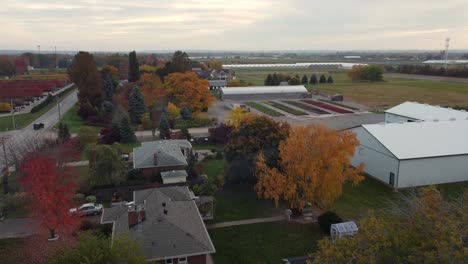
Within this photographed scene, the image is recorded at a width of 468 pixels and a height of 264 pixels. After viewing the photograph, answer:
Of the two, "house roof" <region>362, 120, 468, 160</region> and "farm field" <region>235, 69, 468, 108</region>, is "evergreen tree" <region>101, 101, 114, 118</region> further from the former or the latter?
"farm field" <region>235, 69, 468, 108</region>

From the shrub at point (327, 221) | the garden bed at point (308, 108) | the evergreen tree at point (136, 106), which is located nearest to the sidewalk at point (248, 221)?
the shrub at point (327, 221)

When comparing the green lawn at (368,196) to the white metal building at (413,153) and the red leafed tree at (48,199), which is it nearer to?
the white metal building at (413,153)

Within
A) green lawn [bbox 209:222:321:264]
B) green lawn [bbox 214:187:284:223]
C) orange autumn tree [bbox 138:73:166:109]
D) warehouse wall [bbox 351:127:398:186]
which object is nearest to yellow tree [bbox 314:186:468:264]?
green lawn [bbox 209:222:321:264]

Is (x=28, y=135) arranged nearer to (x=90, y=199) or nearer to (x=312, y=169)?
(x=90, y=199)

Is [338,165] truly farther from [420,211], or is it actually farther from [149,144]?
[149,144]

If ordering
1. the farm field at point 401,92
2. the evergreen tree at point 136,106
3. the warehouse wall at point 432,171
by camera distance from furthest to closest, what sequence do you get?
the farm field at point 401,92
the evergreen tree at point 136,106
the warehouse wall at point 432,171
